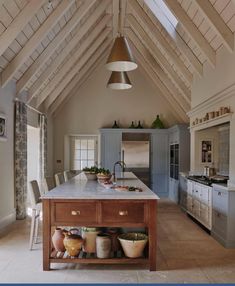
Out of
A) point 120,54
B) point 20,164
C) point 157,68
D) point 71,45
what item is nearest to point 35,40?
point 71,45

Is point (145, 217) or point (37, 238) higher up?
point (145, 217)

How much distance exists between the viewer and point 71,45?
238 inches

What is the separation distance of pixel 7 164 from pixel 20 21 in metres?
2.56

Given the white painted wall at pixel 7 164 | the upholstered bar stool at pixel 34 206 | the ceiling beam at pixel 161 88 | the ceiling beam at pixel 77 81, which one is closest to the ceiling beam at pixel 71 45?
the white painted wall at pixel 7 164

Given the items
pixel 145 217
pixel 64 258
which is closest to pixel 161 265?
pixel 145 217

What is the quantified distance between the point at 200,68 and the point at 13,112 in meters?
3.78

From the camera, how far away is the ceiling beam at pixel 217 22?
4205 millimetres

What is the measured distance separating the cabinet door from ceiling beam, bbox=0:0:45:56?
4.97 m

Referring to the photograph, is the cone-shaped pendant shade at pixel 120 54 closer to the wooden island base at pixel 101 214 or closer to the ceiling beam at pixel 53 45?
the ceiling beam at pixel 53 45

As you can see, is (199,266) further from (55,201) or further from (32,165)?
(32,165)

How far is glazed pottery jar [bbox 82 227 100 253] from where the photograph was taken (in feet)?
11.1

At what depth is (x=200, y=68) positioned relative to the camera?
230 inches

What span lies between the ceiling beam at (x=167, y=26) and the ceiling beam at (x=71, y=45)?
982 millimetres

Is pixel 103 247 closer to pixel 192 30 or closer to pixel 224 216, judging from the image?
pixel 224 216
